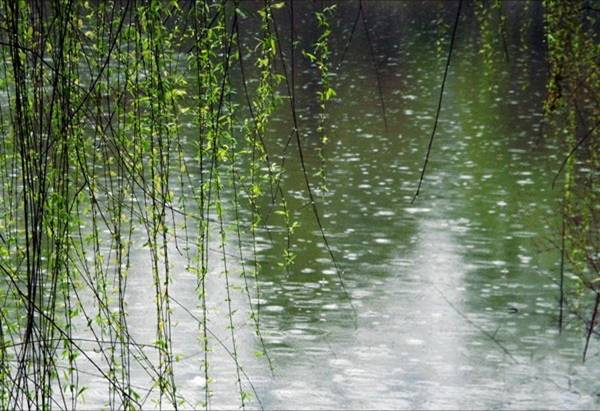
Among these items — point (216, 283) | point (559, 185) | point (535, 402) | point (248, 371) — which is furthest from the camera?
point (559, 185)

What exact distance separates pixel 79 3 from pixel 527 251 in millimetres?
11975

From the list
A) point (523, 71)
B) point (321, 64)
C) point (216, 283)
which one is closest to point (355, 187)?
point (216, 283)

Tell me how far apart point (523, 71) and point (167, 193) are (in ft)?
82.2

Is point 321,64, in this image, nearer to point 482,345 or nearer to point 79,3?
point 79,3

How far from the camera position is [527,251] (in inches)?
542

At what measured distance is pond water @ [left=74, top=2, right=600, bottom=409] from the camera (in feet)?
32.9

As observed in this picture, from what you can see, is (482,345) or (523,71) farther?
(523,71)

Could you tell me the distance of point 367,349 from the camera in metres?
10.8

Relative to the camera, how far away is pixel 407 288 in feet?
41.3

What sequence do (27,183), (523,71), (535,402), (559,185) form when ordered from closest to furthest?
(27,183), (535,402), (559,185), (523,71)

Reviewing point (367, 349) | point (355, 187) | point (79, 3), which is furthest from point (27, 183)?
point (355, 187)

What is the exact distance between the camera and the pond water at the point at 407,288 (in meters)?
10.0

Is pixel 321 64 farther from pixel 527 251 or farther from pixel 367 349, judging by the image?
pixel 527 251

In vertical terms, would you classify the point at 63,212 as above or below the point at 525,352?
above
